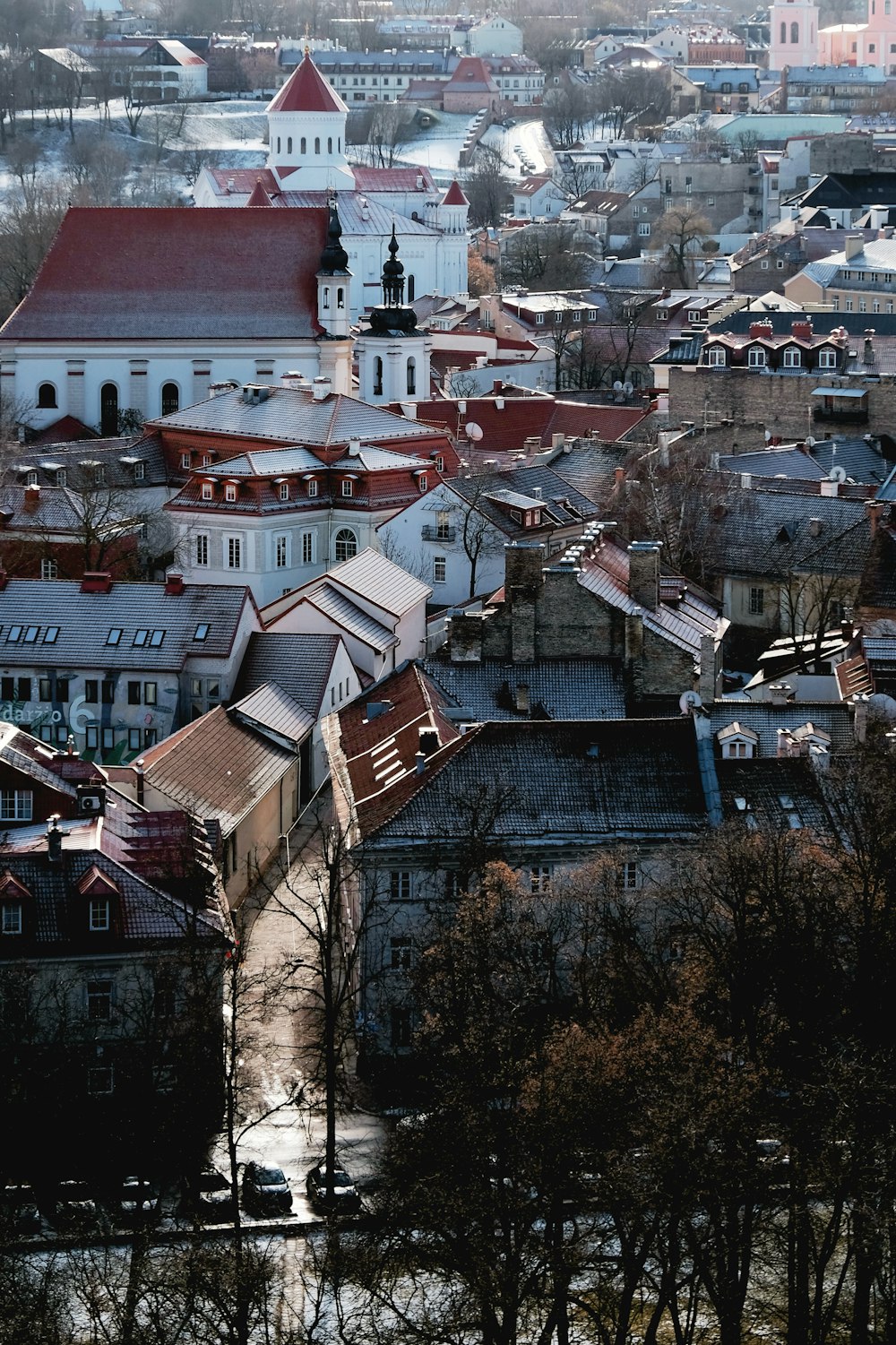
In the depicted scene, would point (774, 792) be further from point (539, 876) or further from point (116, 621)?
point (116, 621)

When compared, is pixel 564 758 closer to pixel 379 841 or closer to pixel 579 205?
pixel 379 841

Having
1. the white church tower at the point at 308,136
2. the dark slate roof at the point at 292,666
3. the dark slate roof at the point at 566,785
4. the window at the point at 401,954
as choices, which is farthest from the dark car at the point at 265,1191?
the white church tower at the point at 308,136

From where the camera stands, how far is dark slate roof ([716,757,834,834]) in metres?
40.4

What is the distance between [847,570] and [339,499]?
1471 cm

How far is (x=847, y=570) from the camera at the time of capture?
59.4 m

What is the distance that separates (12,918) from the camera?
38.3m

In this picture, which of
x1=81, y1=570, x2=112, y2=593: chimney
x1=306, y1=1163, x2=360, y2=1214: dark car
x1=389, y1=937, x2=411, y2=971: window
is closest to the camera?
x1=306, y1=1163, x2=360, y2=1214: dark car

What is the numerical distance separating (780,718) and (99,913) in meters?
12.5

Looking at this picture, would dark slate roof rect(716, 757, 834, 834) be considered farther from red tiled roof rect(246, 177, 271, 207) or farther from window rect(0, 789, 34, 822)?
red tiled roof rect(246, 177, 271, 207)

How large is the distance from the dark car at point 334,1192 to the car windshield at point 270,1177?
37 cm

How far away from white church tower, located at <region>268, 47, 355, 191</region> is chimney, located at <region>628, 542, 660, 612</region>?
74.3 meters

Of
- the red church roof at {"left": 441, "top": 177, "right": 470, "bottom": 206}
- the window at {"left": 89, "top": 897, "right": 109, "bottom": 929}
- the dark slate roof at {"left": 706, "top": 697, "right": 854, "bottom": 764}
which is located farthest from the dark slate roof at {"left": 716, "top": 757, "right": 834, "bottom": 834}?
the red church roof at {"left": 441, "top": 177, "right": 470, "bottom": 206}

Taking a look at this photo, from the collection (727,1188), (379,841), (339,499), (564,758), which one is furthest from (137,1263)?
(339,499)

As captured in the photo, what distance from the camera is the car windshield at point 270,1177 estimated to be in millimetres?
35656
